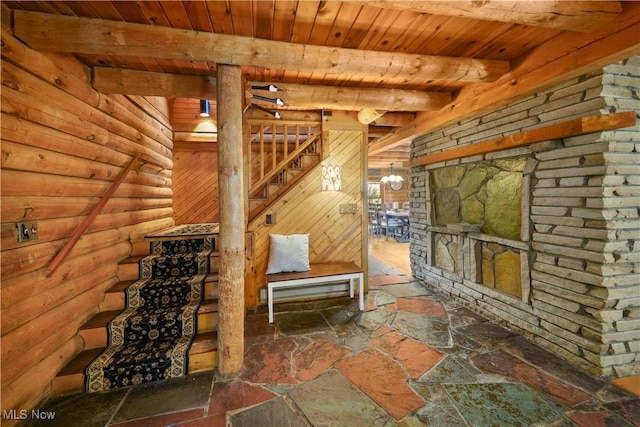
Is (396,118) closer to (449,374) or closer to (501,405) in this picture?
(449,374)

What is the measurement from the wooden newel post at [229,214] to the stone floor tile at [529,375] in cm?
225

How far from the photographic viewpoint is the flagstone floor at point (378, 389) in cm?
173

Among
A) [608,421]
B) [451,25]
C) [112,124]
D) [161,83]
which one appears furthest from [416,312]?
[112,124]

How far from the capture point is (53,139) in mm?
1936

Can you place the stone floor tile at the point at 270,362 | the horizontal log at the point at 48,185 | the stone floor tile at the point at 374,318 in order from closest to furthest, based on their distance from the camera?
the horizontal log at the point at 48,185 < the stone floor tile at the point at 270,362 < the stone floor tile at the point at 374,318

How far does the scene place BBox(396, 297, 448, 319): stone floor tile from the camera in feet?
10.8

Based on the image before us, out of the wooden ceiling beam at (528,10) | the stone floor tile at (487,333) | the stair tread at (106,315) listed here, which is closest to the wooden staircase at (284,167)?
the stair tread at (106,315)

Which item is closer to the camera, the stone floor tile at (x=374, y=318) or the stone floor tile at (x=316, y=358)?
the stone floor tile at (x=316, y=358)

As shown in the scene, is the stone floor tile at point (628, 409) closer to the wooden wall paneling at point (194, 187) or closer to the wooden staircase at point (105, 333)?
the wooden staircase at point (105, 333)

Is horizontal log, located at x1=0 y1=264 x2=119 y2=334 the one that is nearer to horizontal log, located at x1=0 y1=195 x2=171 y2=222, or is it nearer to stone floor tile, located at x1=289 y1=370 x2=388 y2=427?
horizontal log, located at x1=0 y1=195 x2=171 y2=222

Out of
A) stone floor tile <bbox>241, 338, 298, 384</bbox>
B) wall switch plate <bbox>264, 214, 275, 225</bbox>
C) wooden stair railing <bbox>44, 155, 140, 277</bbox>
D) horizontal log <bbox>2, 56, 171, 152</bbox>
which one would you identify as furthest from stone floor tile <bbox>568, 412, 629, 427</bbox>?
horizontal log <bbox>2, 56, 171, 152</bbox>

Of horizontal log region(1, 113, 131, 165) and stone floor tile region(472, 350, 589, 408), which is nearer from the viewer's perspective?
horizontal log region(1, 113, 131, 165)

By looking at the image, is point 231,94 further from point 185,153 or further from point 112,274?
point 185,153

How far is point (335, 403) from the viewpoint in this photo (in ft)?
6.11
